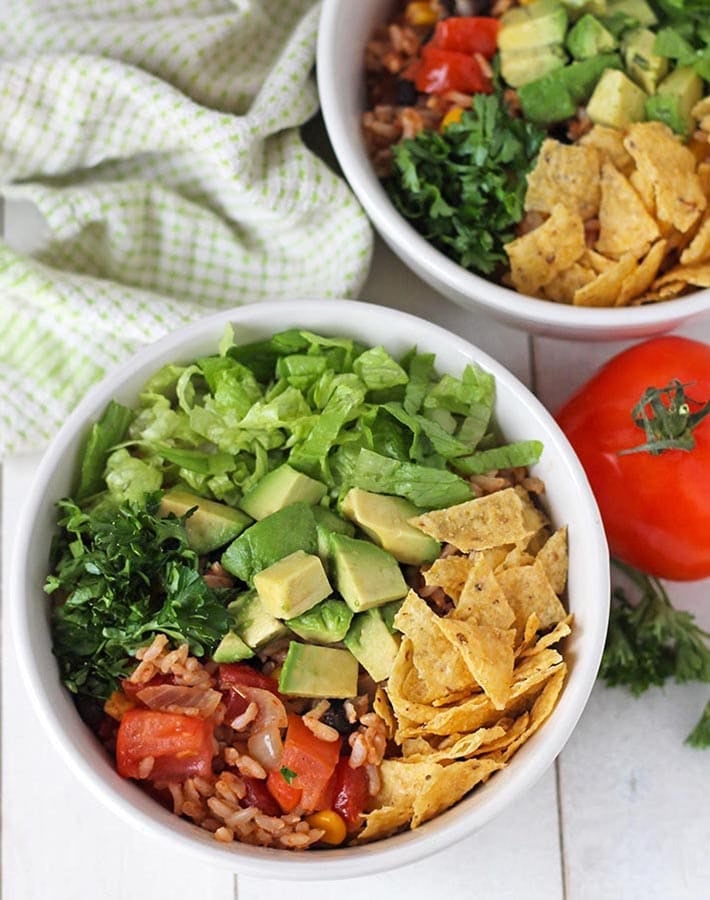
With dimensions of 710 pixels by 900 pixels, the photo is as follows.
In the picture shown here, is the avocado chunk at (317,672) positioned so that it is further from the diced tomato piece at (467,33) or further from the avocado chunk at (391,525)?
the diced tomato piece at (467,33)

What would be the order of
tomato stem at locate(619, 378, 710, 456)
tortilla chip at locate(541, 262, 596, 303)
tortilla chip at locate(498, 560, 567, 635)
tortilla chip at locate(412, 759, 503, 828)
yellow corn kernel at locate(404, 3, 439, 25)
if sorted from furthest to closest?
1. yellow corn kernel at locate(404, 3, 439, 25)
2. tortilla chip at locate(541, 262, 596, 303)
3. tomato stem at locate(619, 378, 710, 456)
4. tortilla chip at locate(498, 560, 567, 635)
5. tortilla chip at locate(412, 759, 503, 828)

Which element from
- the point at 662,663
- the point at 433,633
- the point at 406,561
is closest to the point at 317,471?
the point at 406,561

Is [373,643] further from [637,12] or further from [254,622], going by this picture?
[637,12]

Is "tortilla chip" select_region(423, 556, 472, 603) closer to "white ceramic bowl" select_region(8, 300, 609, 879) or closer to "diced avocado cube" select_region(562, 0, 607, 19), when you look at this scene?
"white ceramic bowl" select_region(8, 300, 609, 879)


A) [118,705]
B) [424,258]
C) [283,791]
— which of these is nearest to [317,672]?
[283,791]

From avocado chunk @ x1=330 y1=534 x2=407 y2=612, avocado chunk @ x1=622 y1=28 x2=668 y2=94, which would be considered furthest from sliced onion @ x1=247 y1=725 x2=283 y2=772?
avocado chunk @ x1=622 y1=28 x2=668 y2=94

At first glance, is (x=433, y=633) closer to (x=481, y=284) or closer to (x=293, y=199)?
(x=481, y=284)
